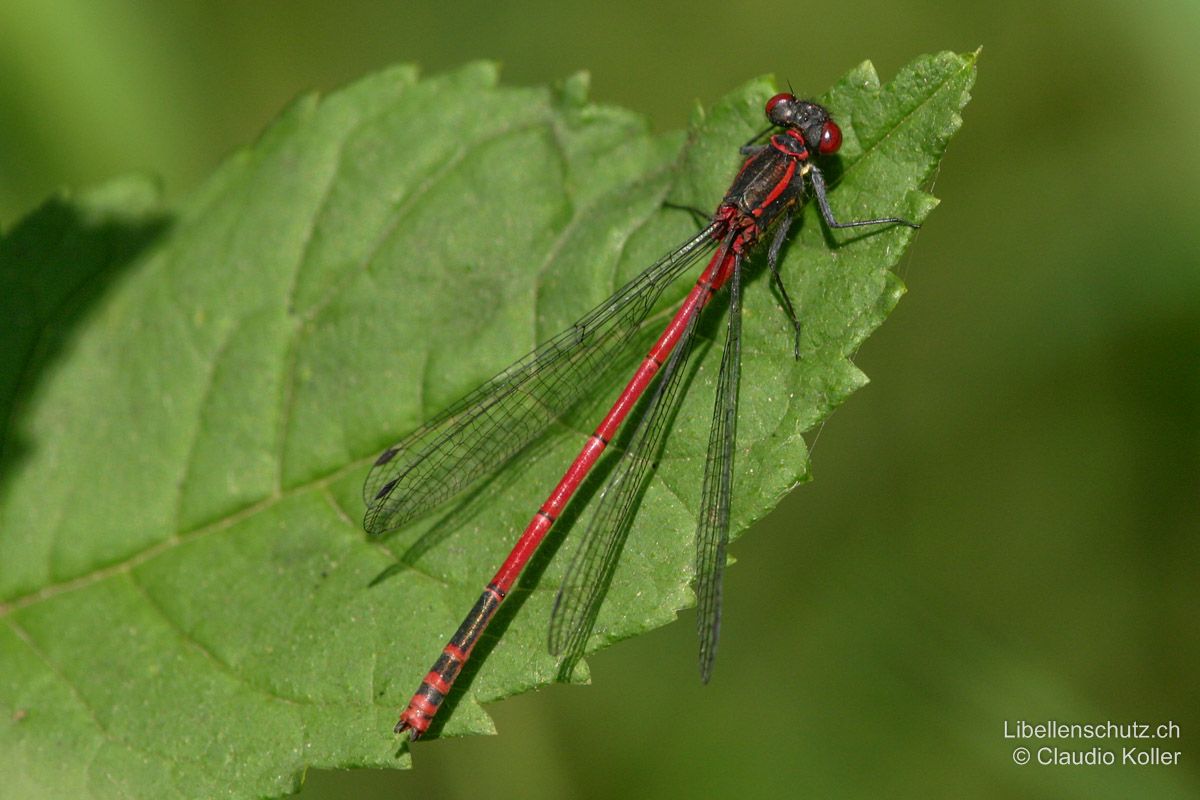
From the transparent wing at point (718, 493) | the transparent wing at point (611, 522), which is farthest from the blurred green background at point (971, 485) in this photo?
the transparent wing at point (611, 522)

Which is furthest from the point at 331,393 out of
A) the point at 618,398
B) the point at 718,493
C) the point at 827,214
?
the point at 827,214

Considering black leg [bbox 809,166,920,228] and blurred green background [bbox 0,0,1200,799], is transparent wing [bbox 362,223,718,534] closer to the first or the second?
black leg [bbox 809,166,920,228]

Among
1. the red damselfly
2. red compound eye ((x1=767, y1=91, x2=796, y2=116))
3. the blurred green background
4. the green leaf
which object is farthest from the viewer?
the blurred green background

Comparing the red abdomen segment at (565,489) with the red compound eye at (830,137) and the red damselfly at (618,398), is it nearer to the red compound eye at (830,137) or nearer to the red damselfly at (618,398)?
the red damselfly at (618,398)

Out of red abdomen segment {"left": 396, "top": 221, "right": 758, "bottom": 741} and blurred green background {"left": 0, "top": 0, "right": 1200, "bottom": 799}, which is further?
blurred green background {"left": 0, "top": 0, "right": 1200, "bottom": 799}

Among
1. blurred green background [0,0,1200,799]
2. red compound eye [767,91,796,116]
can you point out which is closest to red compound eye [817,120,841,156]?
red compound eye [767,91,796,116]

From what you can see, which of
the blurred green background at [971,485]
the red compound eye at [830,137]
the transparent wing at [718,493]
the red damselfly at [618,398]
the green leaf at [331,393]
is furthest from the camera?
the blurred green background at [971,485]

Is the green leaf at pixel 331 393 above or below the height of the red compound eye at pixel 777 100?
below
